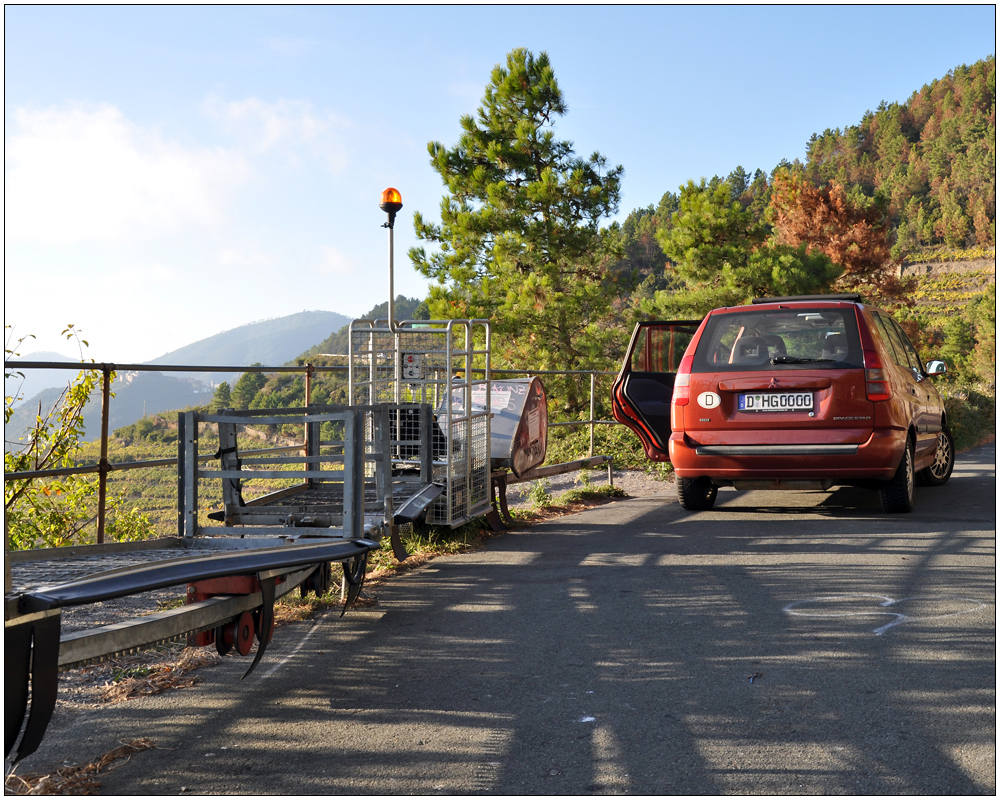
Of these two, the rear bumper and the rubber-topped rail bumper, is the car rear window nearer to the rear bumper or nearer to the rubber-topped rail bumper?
the rear bumper

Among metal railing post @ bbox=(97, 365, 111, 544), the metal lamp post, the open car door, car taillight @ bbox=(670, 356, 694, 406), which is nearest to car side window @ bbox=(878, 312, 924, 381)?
the open car door

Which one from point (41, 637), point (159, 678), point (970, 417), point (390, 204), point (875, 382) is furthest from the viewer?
point (970, 417)

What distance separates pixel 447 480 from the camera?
6.27 meters

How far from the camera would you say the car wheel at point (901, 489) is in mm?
7264

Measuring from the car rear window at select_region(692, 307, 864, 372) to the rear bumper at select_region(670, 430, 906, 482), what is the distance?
25.9 inches

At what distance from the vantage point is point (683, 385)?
730cm

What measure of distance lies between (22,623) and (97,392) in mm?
4706

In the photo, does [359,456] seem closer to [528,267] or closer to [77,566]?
[77,566]

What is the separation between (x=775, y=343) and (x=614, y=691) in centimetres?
478

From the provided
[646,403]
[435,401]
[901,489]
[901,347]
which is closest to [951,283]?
[901,347]

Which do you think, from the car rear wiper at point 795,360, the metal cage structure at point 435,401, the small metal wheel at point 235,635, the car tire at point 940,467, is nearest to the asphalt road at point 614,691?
the small metal wheel at point 235,635

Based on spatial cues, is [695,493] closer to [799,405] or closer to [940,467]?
[799,405]

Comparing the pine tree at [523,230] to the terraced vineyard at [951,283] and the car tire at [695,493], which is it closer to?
the car tire at [695,493]

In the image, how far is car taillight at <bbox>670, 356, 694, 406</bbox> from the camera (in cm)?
726
